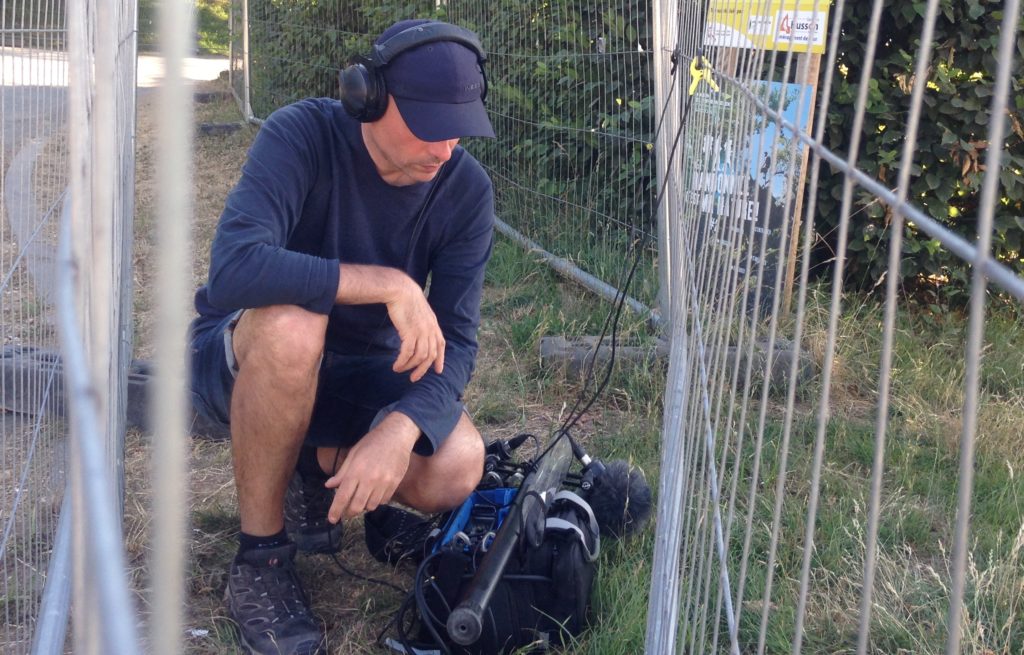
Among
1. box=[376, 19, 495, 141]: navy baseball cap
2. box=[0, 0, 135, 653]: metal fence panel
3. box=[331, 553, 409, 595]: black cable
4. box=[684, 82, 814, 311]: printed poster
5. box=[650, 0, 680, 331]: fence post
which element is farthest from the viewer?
box=[650, 0, 680, 331]: fence post

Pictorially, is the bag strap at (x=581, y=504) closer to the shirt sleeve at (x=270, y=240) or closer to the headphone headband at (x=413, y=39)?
the shirt sleeve at (x=270, y=240)

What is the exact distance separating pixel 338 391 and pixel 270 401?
0.34m

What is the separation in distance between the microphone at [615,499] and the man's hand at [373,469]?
595 millimetres

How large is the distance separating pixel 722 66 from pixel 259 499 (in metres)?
1.51

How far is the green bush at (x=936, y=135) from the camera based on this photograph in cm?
433

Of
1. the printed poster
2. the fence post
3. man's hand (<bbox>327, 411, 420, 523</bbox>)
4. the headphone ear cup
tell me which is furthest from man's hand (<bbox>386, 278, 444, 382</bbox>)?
the fence post

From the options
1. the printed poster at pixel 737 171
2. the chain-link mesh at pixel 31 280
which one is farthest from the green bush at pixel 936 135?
the chain-link mesh at pixel 31 280

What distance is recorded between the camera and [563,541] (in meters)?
2.43

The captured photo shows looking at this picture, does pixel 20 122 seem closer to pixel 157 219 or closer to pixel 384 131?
pixel 384 131

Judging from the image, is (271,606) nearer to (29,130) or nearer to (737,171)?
(29,130)

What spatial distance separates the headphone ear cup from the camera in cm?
247

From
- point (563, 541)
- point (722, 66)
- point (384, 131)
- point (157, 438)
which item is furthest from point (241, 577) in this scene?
point (157, 438)

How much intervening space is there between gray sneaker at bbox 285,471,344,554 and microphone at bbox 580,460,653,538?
70 centimetres

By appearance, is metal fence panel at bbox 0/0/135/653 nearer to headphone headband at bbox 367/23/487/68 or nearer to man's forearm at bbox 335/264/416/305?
man's forearm at bbox 335/264/416/305
